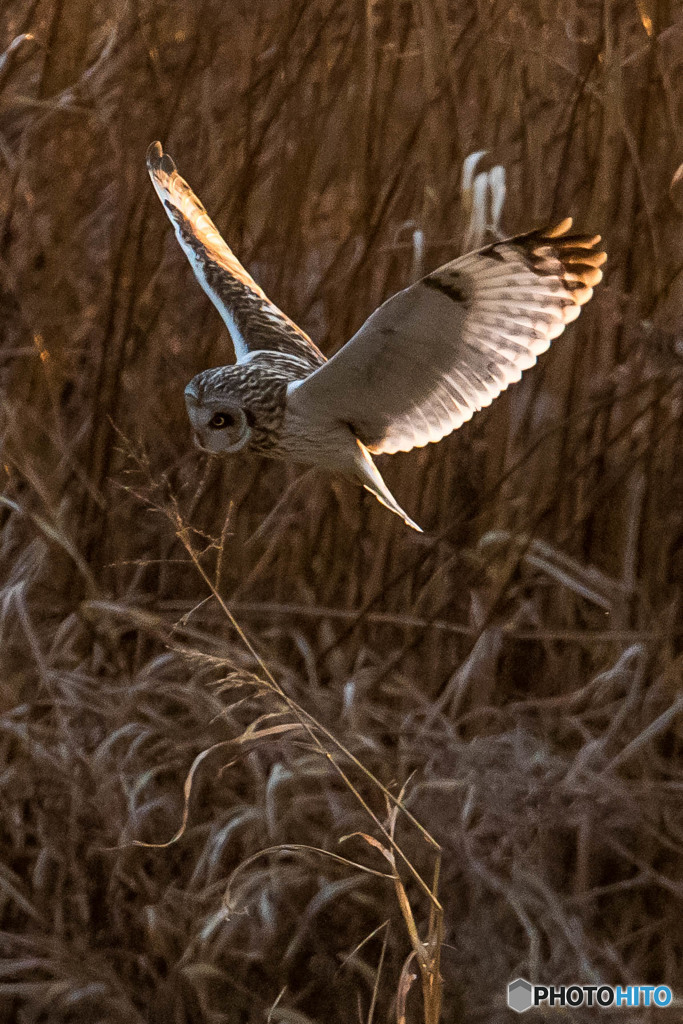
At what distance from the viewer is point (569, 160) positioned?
3.31ft


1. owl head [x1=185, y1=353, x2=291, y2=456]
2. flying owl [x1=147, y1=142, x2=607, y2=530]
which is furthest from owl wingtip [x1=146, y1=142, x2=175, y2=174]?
owl head [x1=185, y1=353, x2=291, y2=456]

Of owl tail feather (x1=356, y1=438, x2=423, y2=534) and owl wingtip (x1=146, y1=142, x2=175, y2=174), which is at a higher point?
owl wingtip (x1=146, y1=142, x2=175, y2=174)

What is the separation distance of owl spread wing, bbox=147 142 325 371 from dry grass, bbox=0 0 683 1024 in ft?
0.29

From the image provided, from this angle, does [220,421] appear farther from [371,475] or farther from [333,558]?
[333,558]

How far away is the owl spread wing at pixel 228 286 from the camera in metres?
0.85

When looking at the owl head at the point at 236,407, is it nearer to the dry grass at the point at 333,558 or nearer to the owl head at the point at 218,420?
the owl head at the point at 218,420

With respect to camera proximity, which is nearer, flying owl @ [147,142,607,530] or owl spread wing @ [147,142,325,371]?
flying owl @ [147,142,607,530]

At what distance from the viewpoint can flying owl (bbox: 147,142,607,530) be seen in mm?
704

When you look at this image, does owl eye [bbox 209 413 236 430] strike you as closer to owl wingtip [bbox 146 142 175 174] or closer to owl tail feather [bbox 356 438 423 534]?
owl tail feather [bbox 356 438 423 534]

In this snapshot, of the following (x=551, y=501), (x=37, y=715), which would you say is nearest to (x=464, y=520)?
(x=551, y=501)

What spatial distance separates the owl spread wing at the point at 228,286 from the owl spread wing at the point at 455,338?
2.9 inches

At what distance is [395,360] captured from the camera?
0.75 m

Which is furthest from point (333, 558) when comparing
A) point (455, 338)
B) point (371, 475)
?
point (455, 338)

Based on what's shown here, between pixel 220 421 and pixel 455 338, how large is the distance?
0.18 m
